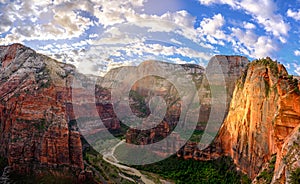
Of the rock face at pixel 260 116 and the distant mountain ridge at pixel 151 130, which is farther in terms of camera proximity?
the distant mountain ridge at pixel 151 130

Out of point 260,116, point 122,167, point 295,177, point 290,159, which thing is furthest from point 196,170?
point 295,177

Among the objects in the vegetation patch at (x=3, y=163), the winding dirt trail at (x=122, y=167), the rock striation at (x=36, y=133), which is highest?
the rock striation at (x=36, y=133)

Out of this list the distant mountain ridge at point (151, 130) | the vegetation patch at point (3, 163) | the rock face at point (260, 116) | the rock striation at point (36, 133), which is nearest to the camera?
the rock face at point (260, 116)

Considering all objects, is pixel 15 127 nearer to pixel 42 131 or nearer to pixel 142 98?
pixel 42 131

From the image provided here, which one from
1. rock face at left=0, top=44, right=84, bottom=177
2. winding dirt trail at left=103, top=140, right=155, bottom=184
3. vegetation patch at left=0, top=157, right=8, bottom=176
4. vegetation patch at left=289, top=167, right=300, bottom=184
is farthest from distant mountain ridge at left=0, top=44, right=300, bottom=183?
winding dirt trail at left=103, top=140, right=155, bottom=184

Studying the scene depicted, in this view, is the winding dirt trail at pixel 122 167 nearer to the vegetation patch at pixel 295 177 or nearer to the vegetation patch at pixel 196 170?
the vegetation patch at pixel 196 170

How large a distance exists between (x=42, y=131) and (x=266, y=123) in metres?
29.4

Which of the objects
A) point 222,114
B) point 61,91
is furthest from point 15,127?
point 222,114

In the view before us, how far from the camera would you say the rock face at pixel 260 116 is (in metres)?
22.0

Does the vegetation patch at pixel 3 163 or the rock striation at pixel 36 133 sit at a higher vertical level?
the rock striation at pixel 36 133

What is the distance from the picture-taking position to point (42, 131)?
43.9m

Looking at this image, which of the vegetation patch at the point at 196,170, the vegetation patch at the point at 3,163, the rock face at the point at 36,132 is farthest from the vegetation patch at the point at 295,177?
the vegetation patch at the point at 3,163

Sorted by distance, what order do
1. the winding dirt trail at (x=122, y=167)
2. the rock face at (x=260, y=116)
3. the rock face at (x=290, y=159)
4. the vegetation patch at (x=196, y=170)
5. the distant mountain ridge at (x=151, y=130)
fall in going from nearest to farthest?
the rock face at (x=290, y=159)
the rock face at (x=260, y=116)
the distant mountain ridge at (x=151, y=130)
the vegetation patch at (x=196, y=170)
the winding dirt trail at (x=122, y=167)

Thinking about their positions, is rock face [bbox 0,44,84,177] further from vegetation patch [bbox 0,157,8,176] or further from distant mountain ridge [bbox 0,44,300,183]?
vegetation patch [bbox 0,157,8,176]
